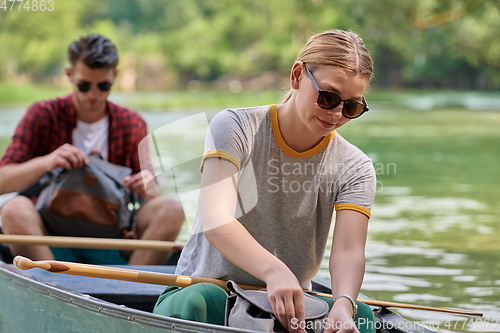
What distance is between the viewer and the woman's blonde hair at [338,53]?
246cm

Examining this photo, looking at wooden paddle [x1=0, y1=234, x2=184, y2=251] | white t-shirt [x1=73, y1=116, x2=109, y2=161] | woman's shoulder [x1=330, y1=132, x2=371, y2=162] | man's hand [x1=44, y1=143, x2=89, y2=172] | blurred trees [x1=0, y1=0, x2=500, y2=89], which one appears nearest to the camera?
woman's shoulder [x1=330, y1=132, x2=371, y2=162]

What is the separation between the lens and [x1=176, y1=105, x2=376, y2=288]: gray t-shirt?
2543 mm

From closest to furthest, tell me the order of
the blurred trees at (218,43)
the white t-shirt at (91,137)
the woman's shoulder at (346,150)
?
the woman's shoulder at (346,150) → the white t-shirt at (91,137) → the blurred trees at (218,43)

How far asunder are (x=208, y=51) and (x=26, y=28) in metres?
11.2

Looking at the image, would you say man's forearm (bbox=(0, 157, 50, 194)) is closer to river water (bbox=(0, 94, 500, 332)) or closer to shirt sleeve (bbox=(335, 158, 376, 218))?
river water (bbox=(0, 94, 500, 332))

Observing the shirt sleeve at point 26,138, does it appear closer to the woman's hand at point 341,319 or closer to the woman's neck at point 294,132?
the woman's neck at point 294,132

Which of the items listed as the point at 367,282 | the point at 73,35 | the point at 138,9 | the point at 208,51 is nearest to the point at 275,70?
the point at 208,51

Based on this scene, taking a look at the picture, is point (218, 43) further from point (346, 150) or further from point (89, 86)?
point (346, 150)

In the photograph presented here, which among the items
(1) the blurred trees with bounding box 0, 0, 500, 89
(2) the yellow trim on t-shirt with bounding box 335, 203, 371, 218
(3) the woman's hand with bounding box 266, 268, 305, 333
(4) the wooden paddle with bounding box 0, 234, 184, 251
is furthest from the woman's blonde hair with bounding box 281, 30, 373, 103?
(1) the blurred trees with bounding box 0, 0, 500, 89

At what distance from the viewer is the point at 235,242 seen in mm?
2383

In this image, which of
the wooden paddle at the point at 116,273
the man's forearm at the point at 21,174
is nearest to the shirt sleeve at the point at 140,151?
the man's forearm at the point at 21,174

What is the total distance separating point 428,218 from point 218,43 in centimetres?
4702

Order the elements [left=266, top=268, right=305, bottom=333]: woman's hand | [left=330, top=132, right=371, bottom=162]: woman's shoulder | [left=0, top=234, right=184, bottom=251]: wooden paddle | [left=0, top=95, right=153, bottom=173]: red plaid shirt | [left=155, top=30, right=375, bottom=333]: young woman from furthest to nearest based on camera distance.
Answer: [left=0, top=95, right=153, bottom=173]: red plaid shirt, [left=0, top=234, right=184, bottom=251]: wooden paddle, [left=330, top=132, right=371, bottom=162]: woman's shoulder, [left=155, top=30, right=375, bottom=333]: young woman, [left=266, top=268, right=305, bottom=333]: woman's hand

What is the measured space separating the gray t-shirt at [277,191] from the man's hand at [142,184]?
158cm
